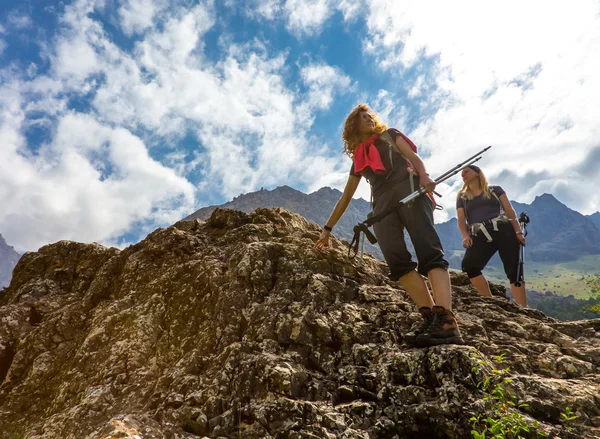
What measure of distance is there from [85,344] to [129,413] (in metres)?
1.98

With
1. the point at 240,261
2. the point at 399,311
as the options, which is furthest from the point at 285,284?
the point at 399,311

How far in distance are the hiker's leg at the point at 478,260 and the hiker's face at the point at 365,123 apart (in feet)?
14.0

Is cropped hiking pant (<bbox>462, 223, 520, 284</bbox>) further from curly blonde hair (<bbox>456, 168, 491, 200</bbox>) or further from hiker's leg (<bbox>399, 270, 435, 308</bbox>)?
hiker's leg (<bbox>399, 270, 435, 308</bbox>)

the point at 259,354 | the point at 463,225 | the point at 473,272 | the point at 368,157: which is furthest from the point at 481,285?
the point at 259,354

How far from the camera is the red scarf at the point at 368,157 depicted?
588 centimetres

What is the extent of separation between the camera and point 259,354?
4656mm

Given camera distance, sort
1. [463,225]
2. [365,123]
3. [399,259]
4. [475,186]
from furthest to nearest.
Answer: [463,225] → [475,186] → [365,123] → [399,259]

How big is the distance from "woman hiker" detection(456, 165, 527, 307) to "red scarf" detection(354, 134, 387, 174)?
3997 millimetres

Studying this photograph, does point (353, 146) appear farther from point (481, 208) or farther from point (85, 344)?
point (85, 344)

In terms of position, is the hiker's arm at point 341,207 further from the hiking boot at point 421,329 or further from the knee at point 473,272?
the knee at point 473,272

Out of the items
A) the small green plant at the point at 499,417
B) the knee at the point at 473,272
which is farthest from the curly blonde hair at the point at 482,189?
the small green plant at the point at 499,417

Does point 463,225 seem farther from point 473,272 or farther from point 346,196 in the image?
point 346,196

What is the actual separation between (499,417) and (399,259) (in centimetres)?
247

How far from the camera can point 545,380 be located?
394 cm
